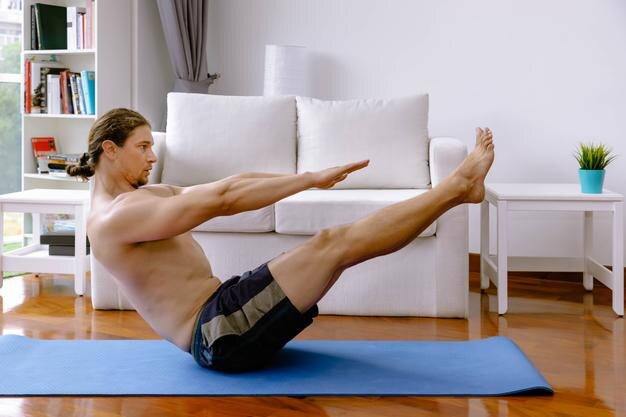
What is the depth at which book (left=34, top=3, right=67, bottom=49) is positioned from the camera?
5055mm

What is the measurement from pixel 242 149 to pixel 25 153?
5.09ft

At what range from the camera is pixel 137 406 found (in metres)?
2.59

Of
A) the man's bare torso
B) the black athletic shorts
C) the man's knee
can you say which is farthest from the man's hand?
the man's bare torso

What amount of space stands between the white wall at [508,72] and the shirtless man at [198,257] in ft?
6.57

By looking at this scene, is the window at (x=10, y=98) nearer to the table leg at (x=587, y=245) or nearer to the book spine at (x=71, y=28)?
the book spine at (x=71, y=28)

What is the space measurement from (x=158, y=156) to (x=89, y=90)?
39.2 inches

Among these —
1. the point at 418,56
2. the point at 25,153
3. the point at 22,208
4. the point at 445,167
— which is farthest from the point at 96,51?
the point at 445,167

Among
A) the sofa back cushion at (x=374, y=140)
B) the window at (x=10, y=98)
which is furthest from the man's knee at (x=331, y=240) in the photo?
the window at (x=10, y=98)

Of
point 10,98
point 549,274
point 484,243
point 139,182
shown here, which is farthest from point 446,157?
point 10,98

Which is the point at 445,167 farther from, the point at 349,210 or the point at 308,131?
the point at 308,131

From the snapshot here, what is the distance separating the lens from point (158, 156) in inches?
168

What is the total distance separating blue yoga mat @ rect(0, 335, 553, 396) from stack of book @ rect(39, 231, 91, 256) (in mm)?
1228

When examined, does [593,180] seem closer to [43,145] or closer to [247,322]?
[247,322]

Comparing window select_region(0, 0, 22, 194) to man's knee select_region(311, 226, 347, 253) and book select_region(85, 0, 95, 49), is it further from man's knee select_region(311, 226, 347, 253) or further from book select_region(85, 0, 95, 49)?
man's knee select_region(311, 226, 347, 253)
